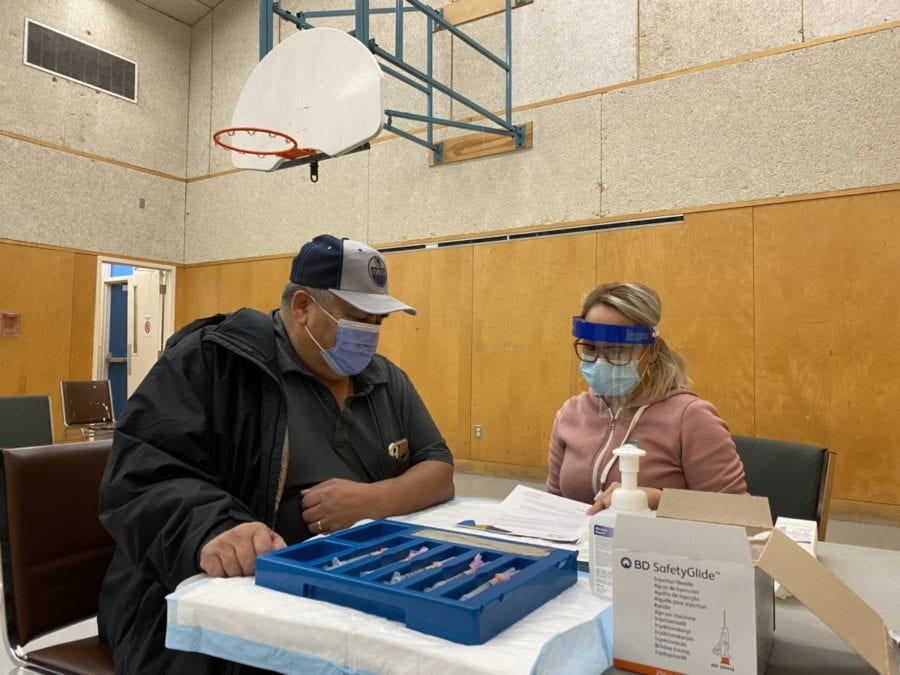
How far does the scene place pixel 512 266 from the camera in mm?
5172

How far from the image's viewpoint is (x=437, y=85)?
177 inches

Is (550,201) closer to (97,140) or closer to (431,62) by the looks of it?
(431,62)

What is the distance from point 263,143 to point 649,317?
3.05 metres

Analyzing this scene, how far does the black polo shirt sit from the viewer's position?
52.9 inches

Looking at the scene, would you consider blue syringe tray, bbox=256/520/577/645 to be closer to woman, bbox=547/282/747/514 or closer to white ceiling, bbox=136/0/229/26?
woman, bbox=547/282/747/514

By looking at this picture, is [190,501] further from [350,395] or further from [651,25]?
[651,25]

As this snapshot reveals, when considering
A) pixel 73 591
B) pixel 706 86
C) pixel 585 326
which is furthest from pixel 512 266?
pixel 73 591

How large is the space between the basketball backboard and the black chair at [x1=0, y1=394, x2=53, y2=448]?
167 cm

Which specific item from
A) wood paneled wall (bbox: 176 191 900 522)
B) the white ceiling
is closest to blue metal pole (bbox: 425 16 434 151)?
wood paneled wall (bbox: 176 191 900 522)

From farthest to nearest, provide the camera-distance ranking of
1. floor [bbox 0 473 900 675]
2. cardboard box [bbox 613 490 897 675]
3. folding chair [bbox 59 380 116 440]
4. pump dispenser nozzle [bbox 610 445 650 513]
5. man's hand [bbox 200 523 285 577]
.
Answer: folding chair [bbox 59 380 116 440] < floor [bbox 0 473 900 675] < man's hand [bbox 200 523 285 577] < pump dispenser nozzle [bbox 610 445 650 513] < cardboard box [bbox 613 490 897 675]

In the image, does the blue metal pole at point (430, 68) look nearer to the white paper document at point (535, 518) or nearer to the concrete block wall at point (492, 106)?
the concrete block wall at point (492, 106)

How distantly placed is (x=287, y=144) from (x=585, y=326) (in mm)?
2767

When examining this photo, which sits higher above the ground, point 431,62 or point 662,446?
point 431,62

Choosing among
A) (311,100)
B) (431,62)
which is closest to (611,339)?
(311,100)
